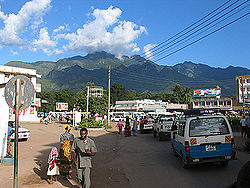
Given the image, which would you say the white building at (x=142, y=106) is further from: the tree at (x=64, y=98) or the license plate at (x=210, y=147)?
the license plate at (x=210, y=147)

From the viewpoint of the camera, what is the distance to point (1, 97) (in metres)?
8.93

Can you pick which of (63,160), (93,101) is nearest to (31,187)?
(63,160)

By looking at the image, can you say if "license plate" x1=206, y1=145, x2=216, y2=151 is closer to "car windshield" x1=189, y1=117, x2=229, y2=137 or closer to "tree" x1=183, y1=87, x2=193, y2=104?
"car windshield" x1=189, y1=117, x2=229, y2=137

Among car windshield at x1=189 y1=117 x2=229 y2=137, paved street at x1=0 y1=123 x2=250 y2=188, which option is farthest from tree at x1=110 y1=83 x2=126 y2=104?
car windshield at x1=189 y1=117 x2=229 y2=137

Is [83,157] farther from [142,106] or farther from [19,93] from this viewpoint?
[142,106]

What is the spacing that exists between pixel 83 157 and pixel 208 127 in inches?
174

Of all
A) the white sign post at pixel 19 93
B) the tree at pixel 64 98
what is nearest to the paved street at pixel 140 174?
the white sign post at pixel 19 93

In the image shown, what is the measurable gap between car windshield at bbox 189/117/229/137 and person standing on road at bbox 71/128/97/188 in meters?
3.70

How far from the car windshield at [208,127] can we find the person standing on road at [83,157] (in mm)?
3700

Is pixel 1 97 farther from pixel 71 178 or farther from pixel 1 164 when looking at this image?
pixel 71 178

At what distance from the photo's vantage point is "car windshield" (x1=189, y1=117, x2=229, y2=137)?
7.64 meters

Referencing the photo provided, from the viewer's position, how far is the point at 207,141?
7453mm

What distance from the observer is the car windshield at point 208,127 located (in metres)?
7.64

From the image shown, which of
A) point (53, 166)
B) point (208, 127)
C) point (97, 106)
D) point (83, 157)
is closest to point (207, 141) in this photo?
point (208, 127)
